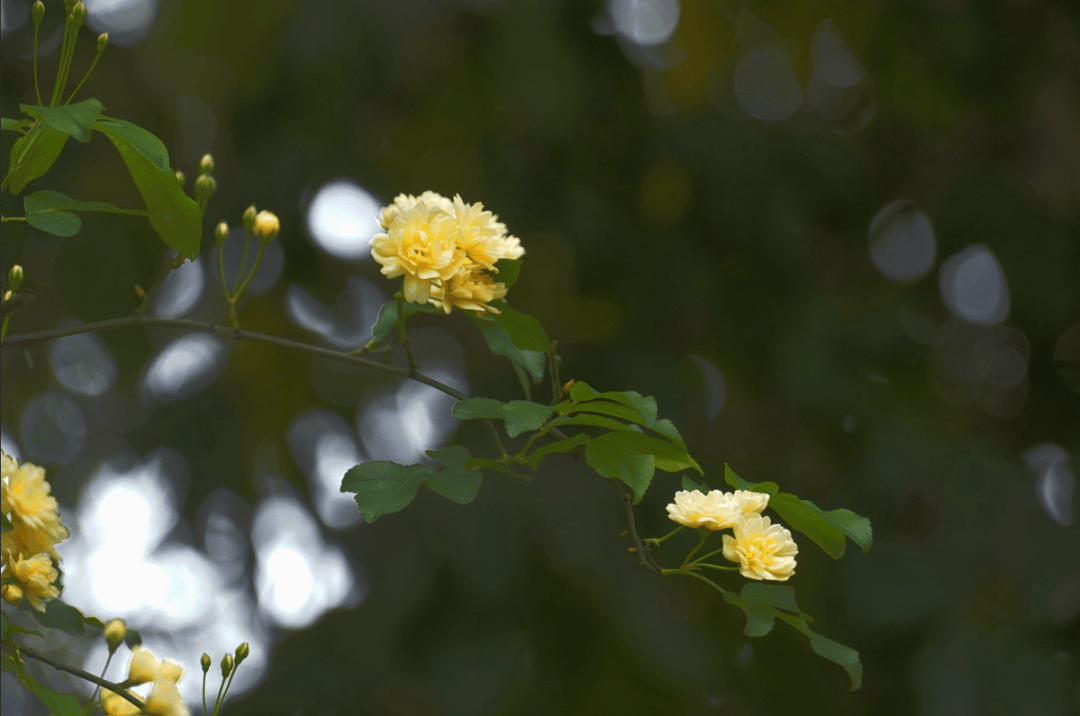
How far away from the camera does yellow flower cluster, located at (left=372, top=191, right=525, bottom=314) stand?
416mm

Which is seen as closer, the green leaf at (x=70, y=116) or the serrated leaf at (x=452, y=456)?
the green leaf at (x=70, y=116)

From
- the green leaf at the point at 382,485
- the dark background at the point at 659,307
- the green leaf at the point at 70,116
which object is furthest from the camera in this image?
the dark background at the point at 659,307

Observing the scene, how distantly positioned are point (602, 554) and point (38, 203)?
937mm

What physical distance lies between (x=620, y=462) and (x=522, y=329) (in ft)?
0.36

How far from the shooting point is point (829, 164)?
128 centimetres

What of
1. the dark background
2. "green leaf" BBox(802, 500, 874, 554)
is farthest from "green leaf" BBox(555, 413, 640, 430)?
the dark background

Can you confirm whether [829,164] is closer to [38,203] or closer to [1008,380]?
[1008,380]

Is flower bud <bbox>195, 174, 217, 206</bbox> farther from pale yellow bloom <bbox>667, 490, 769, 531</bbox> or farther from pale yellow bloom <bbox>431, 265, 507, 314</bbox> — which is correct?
pale yellow bloom <bbox>667, 490, 769, 531</bbox>

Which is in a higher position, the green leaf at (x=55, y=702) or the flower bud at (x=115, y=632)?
the green leaf at (x=55, y=702)

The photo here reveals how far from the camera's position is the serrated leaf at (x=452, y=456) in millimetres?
470

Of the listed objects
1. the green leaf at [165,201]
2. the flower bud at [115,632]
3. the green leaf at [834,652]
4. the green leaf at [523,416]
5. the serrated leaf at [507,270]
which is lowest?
the flower bud at [115,632]

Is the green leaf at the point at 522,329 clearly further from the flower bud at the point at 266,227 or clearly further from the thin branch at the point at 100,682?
the thin branch at the point at 100,682

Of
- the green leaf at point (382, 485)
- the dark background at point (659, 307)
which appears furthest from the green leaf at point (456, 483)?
the dark background at point (659, 307)

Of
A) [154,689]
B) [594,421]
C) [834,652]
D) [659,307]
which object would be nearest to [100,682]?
[154,689]
